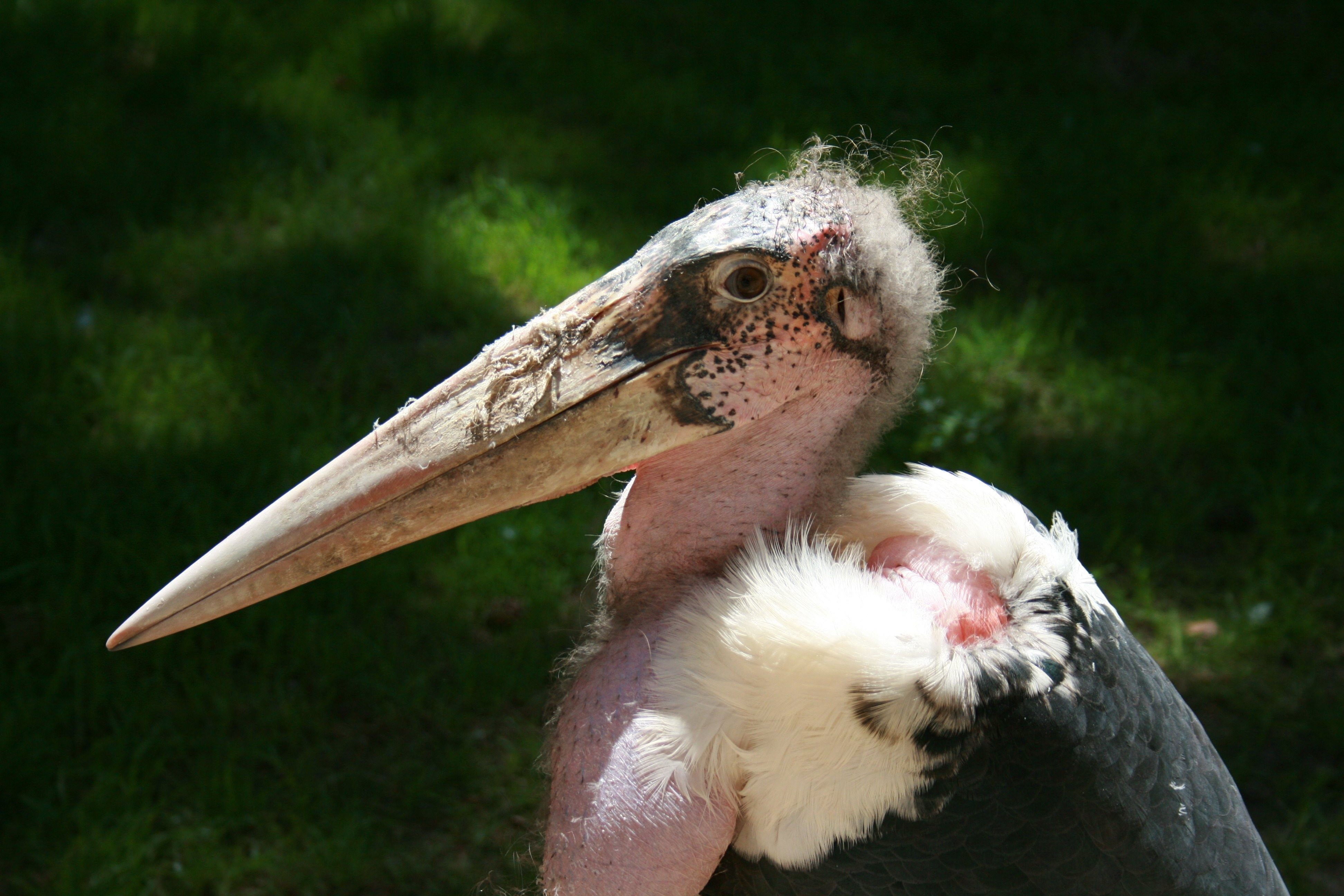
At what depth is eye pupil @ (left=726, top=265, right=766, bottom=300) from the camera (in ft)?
5.47

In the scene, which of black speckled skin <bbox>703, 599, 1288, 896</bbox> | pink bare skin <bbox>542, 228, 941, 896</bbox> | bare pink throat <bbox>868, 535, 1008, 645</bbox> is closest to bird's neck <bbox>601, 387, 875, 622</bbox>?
pink bare skin <bbox>542, 228, 941, 896</bbox>

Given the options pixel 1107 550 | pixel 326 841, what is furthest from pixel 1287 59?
pixel 326 841

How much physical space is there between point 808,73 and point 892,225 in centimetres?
390

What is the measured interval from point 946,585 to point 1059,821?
36 centimetres

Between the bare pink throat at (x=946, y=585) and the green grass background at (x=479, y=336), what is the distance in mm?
987

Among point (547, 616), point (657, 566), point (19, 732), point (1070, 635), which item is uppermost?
point (657, 566)

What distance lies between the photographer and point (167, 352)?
3.90m

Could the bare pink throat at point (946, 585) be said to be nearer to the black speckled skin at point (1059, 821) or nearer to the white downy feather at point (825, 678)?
the white downy feather at point (825, 678)

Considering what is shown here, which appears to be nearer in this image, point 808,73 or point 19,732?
point 19,732

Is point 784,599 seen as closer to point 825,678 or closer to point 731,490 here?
point 825,678

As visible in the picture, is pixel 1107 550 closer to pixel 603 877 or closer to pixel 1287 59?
pixel 603 877

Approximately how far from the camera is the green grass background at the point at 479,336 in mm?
2920

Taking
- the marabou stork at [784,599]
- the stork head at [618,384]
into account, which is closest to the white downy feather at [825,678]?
the marabou stork at [784,599]

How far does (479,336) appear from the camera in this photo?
4.05 meters
